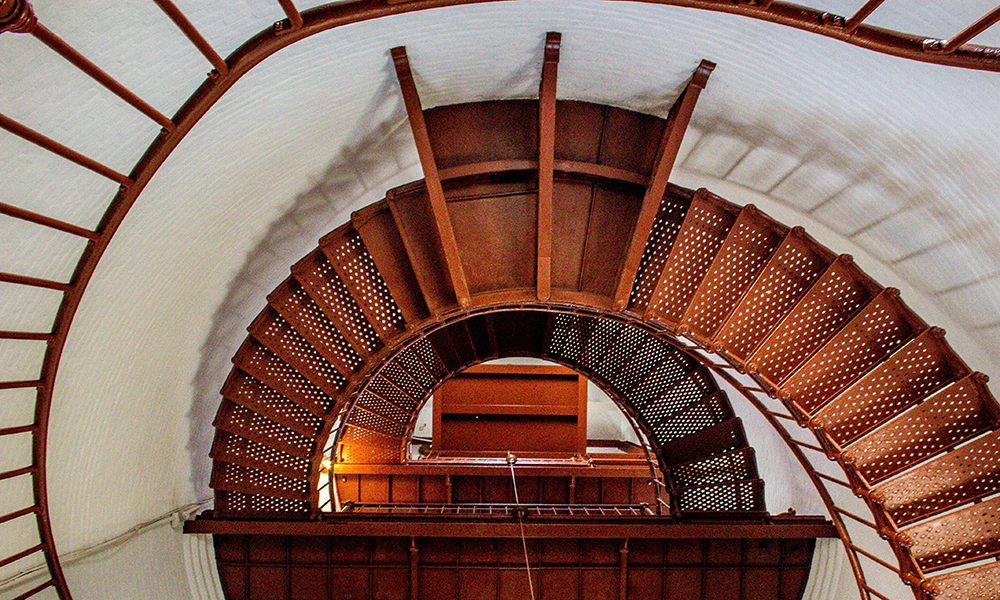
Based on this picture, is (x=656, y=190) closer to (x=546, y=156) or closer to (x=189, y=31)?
(x=546, y=156)

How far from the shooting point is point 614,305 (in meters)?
4.32

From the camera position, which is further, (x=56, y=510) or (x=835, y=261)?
(x=835, y=261)

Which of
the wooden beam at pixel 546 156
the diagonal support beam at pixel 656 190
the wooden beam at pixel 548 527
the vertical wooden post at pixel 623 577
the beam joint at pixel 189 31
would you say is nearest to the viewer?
the beam joint at pixel 189 31

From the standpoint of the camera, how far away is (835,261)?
4133 millimetres

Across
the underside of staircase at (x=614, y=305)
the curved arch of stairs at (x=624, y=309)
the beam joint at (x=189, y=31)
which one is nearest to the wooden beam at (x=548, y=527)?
the underside of staircase at (x=614, y=305)

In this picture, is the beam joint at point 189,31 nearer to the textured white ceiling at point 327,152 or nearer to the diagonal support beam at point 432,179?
the textured white ceiling at point 327,152

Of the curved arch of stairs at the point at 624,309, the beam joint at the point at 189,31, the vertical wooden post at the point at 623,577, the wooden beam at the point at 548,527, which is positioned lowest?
the vertical wooden post at the point at 623,577

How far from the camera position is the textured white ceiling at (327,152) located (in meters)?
2.90

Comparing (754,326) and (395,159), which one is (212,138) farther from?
(754,326)

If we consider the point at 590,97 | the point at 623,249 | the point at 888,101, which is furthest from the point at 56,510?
the point at 888,101

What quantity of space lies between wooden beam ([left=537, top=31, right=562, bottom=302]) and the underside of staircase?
0.05ft

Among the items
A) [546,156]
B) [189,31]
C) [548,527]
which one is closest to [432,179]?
[546,156]

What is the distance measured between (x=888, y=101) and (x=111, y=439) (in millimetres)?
6205

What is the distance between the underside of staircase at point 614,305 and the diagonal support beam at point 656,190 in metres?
0.02
